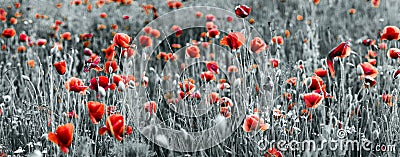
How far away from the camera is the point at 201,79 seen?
2.64m

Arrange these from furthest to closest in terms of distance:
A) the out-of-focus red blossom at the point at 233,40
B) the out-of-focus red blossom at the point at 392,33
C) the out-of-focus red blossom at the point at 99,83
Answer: the out-of-focus red blossom at the point at 392,33, the out-of-focus red blossom at the point at 233,40, the out-of-focus red blossom at the point at 99,83

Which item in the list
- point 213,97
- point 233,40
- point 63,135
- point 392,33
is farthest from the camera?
point 213,97

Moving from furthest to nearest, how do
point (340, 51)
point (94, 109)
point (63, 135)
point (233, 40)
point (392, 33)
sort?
point (392, 33), point (233, 40), point (340, 51), point (94, 109), point (63, 135)

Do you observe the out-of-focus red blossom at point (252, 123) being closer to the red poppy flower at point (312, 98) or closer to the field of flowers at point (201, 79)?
the field of flowers at point (201, 79)

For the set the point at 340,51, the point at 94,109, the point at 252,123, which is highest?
the point at 340,51

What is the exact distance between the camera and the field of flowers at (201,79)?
7.53ft

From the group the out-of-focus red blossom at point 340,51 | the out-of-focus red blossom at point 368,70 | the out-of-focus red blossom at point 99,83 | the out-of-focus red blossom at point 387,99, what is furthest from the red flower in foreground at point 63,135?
the out-of-focus red blossom at point 387,99

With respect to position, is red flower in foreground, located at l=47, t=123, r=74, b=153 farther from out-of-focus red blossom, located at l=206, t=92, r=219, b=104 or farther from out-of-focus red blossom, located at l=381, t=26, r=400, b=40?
out-of-focus red blossom, located at l=381, t=26, r=400, b=40

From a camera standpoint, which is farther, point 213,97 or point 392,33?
point 213,97

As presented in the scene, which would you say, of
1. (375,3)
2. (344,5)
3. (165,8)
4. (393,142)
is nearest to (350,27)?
(375,3)

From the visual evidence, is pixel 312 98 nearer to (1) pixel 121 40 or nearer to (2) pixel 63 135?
(1) pixel 121 40

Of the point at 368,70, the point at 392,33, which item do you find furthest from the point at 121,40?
the point at 392,33

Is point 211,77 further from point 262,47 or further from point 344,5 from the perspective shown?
point 344,5

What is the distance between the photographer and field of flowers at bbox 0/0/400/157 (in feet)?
7.53
